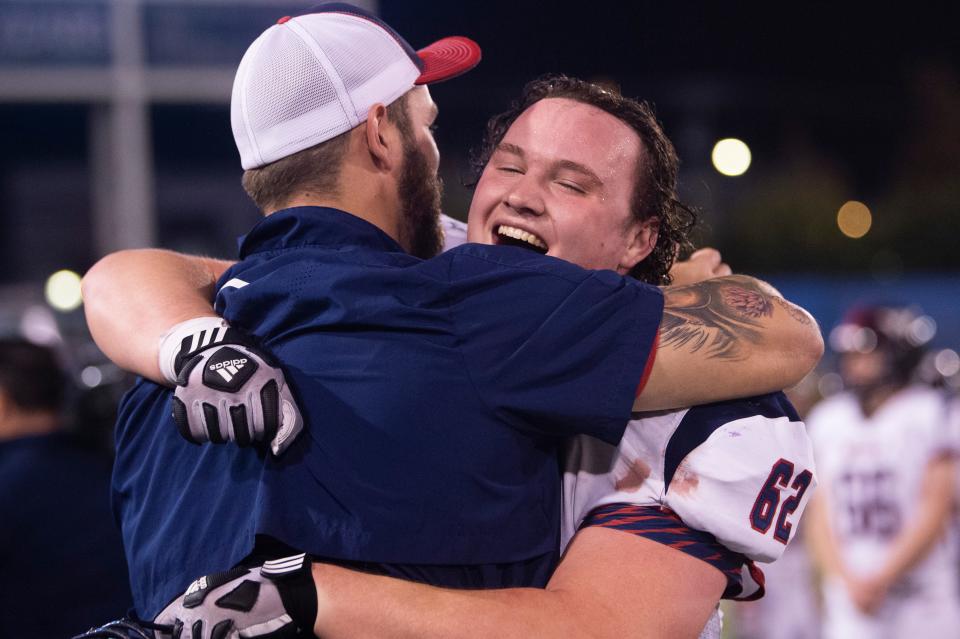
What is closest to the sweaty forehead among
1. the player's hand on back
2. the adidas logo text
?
the player's hand on back

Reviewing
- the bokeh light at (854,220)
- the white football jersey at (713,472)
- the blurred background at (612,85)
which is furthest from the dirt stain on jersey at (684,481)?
the bokeh light at (854,220)

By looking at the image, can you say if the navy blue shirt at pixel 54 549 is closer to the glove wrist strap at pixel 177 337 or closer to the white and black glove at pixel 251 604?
the glove wrist strap at pixel 177 337

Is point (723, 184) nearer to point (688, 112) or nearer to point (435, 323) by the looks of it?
point (688, 112)

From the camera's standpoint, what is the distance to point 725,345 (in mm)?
1947

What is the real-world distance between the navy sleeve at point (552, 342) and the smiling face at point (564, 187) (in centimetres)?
41

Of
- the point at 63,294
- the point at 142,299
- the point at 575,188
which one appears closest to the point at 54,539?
the point at 142,299

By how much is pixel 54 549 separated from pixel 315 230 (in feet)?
8.07

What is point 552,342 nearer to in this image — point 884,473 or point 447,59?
point 447,59

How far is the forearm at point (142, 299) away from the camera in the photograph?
2062mm

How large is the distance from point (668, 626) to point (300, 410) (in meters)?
0.70

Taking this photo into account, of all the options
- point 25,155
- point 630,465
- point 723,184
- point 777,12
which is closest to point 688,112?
point 723,184

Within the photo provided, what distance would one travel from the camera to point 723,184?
2666cm

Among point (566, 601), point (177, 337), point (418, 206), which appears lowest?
point (566, 601)

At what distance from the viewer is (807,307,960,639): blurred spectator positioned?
5766mm
